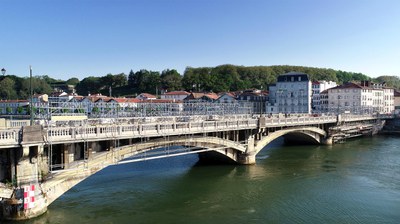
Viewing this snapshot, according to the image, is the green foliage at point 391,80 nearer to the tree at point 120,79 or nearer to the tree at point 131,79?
the tree at point 131,79

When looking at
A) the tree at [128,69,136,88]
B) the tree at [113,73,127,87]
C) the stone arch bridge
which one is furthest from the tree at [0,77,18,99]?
the stone arch bridge

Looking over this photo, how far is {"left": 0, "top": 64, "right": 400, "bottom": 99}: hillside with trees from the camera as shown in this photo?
15405 cm

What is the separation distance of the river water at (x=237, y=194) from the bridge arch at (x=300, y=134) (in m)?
2.82

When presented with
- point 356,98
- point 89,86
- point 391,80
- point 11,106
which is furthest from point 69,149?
point 391,80

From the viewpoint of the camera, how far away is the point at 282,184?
110ft

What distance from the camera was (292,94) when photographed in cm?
10812

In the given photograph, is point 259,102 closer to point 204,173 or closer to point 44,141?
Answer: point 204,173

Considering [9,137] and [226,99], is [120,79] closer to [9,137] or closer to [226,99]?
[226,99]

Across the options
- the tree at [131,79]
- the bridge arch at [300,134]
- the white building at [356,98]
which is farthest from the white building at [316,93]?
the tree at [131,79]

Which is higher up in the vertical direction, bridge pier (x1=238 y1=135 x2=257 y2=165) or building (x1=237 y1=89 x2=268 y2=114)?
building (x1=237 y1=89 x2=268 y2=114)

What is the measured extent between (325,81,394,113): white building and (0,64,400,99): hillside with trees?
4582cm

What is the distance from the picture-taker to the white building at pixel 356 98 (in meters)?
99.7

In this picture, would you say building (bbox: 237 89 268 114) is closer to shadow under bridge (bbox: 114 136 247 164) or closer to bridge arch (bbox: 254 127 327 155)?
bridge arch (bbox: 254 127 327 155)

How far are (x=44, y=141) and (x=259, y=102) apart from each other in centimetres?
9779
